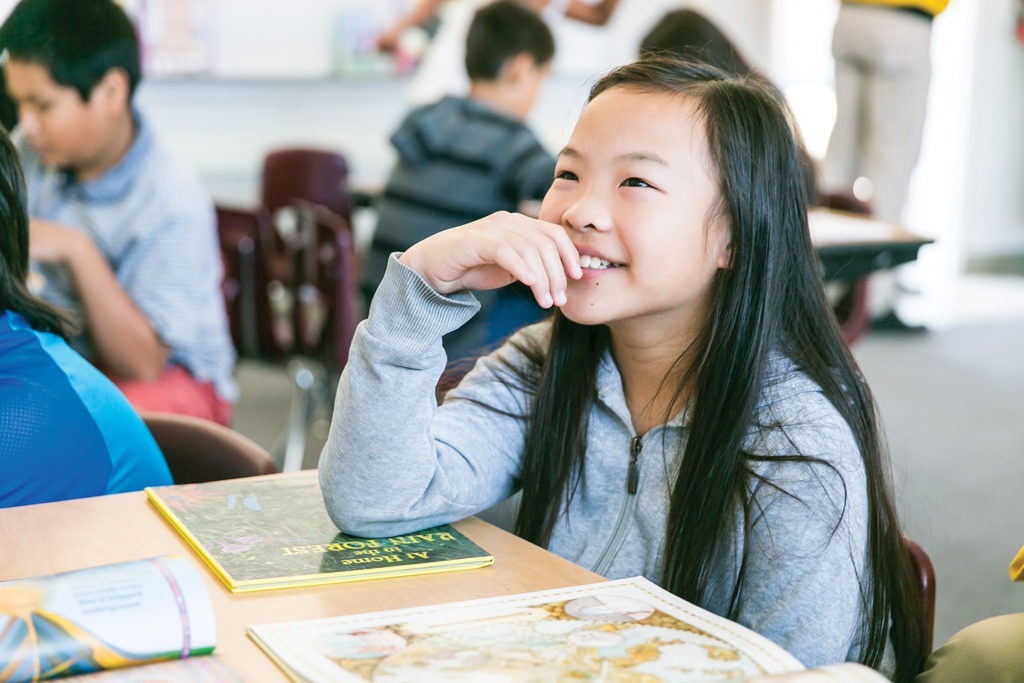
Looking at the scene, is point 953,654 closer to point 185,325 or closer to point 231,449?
point 231,449

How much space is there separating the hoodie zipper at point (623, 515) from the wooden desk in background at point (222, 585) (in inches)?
5.3

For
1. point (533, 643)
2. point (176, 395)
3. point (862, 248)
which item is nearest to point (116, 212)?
point (176, 395)

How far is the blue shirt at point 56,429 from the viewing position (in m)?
1.21

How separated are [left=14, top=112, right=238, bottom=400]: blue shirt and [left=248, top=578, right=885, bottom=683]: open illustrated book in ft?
4.92

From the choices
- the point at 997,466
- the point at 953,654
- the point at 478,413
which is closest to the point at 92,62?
the point at 478,413

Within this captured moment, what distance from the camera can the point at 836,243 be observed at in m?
2.67

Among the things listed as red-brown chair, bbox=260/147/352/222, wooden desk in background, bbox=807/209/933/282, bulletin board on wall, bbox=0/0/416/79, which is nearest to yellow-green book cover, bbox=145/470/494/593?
wooden desk in background, bbox=807/209/933/282

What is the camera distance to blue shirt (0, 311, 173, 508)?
121 cm

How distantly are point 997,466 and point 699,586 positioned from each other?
2815 millimetres

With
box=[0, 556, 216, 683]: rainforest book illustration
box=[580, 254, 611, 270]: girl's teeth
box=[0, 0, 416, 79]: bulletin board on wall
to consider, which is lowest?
box=[0, 556, 216, 683]: rainforest book illustration

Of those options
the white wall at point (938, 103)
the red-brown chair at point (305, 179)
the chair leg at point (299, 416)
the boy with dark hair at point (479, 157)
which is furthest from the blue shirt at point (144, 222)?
the white wall at point (938, 103)

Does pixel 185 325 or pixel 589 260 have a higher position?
pixel 589 260

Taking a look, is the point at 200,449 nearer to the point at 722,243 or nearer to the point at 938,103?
the point at 722,243

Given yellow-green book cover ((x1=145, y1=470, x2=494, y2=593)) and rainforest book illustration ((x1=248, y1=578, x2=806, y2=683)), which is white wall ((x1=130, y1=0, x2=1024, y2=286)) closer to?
yellow-green book cover ((x1=145, y1=470, x2=494, y2=593))
